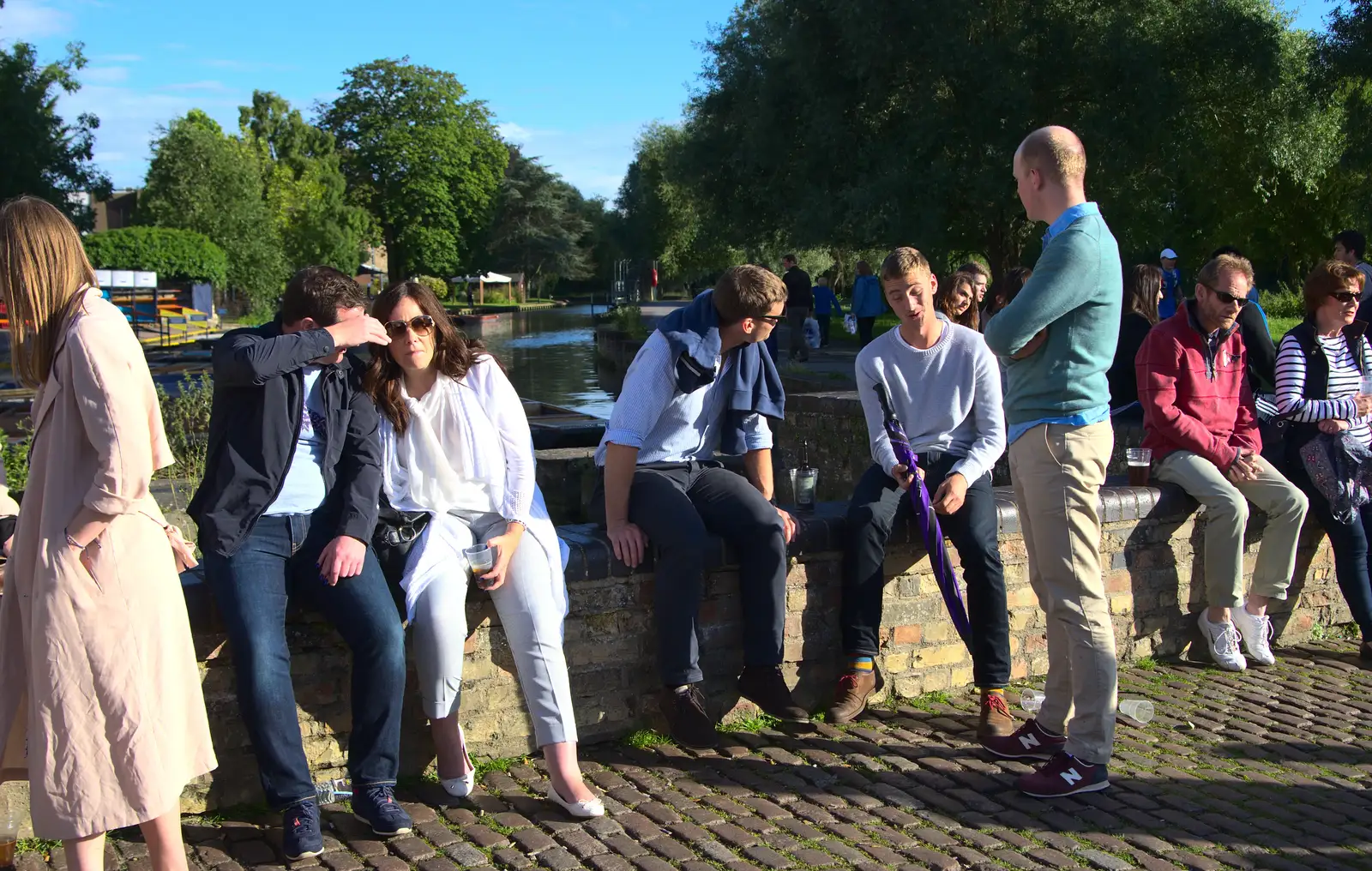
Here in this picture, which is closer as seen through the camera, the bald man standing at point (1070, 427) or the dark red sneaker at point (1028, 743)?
the bald man standing at point (1070, 427)

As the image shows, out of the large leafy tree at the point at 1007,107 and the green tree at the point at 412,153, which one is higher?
the green tree at the point at 412,153

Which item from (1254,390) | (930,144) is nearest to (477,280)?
(930,144)

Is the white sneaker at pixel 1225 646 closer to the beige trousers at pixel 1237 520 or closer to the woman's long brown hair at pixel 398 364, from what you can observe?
the beige trousers at pixel 1237 520

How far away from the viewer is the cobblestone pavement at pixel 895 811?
141 inches

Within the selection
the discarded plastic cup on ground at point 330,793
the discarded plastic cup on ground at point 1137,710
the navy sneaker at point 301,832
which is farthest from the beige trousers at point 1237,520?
the navy sneaker at point 301,832

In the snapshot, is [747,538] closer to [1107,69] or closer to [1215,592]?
[1215,592]

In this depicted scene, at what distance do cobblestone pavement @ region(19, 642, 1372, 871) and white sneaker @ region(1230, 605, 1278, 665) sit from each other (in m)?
0.75

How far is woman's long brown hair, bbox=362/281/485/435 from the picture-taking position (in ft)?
13.7

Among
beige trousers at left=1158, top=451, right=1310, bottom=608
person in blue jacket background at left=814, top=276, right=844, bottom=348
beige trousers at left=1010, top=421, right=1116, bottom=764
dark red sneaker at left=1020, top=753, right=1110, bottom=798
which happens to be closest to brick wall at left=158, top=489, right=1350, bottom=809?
beige trousers at left=1158, top=451, right=1310, bottom=608

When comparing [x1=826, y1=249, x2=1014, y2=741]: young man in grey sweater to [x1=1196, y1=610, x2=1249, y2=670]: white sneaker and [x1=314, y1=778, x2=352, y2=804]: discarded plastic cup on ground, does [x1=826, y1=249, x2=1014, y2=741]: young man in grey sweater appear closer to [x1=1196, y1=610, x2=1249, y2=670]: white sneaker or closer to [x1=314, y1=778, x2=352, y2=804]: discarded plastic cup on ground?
[x1=1196, y1=610, x2=1249, y2=670]: white sneaker

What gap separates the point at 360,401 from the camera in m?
4.05

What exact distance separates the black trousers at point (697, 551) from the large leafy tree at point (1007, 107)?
16.3 meters

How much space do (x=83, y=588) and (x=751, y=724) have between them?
2.58 m

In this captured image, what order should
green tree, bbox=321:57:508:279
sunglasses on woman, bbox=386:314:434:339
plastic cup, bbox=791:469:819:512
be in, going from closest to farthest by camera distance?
sunglasses on woman, bbox=386:314:434:339, plastic cup, bbox=791:469:819:512, green tree, bbox=321:57:508:279
